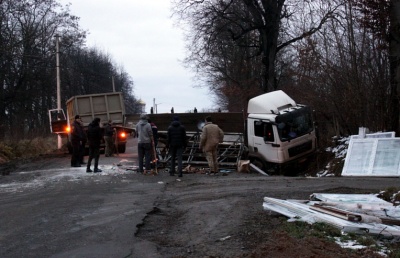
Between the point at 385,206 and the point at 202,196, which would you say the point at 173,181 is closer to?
the point at 202,196

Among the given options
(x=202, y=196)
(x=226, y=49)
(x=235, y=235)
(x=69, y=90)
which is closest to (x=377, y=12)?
(x=202, y=196)

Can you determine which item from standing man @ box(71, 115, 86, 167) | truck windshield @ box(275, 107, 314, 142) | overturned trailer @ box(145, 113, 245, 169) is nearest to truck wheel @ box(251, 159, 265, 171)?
overturned trailer @ box(145, 113, 245, 169)

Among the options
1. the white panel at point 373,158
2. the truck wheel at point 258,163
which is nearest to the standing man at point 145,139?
the truck wheel at point 258,163

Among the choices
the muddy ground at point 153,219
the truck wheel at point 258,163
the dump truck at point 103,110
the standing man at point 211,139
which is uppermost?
the dump truck at point 103,110

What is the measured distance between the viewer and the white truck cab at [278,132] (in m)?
19.0

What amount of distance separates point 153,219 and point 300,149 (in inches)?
472

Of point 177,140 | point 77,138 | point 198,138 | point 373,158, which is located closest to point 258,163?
point 198,138

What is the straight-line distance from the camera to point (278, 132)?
18.9 m

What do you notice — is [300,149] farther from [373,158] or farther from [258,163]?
[373,158]

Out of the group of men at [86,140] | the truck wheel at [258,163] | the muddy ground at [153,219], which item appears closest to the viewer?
the muddy ground at [153,219]

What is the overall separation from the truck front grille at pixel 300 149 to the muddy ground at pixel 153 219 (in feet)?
18.4

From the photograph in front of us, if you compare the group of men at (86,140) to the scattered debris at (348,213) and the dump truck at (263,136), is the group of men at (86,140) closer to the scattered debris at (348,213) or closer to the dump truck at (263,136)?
the dump truck at (263,136)

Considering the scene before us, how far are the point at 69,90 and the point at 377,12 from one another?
5760 centimetres

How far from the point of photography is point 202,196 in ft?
36.6
